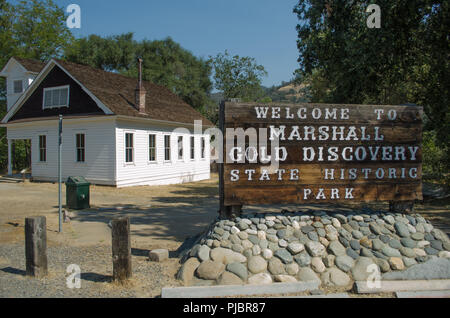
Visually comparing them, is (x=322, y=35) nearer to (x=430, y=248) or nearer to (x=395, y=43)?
(x=395, y=43)

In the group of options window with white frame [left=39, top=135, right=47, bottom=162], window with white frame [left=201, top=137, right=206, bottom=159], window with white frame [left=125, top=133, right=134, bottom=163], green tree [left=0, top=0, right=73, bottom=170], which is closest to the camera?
window with white frame [left=125, top=133, right=134, bottom=163]

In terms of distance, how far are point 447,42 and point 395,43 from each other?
1.53 metres

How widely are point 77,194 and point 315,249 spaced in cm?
856

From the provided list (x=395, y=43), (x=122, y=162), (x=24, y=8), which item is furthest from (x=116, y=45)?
(x=395, y=43)

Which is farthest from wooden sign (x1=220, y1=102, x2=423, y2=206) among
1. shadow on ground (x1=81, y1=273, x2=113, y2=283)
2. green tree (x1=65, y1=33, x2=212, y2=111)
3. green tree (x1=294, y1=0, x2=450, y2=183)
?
green tree (x1=65, y1=33, x2=212, y2=111)

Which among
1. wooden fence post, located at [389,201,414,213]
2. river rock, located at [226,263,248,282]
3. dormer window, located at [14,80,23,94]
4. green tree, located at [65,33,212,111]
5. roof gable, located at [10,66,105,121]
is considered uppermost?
green tree, located at [65,33,212,111]

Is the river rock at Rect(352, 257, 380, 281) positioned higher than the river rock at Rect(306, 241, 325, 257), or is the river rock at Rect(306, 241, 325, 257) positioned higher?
the river rock at Rect(306, 241, 325, 257)

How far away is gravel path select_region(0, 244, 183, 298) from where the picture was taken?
4648 millimetres

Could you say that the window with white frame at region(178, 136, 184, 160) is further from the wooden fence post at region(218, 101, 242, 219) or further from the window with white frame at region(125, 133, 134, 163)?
the wooden fence post at region(218, 101, 242, 219)

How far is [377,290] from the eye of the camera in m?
4.77

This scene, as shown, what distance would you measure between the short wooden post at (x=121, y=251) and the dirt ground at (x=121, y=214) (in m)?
0.19

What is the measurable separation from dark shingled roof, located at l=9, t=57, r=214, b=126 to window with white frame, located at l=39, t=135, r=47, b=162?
14.8 feet

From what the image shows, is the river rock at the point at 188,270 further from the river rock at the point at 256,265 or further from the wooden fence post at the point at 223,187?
the wooden fence post at the point at 223,187
